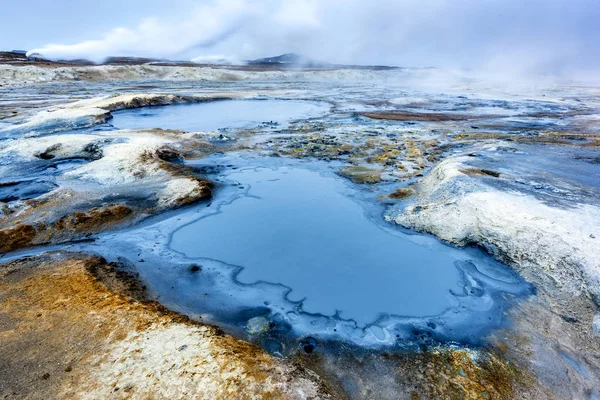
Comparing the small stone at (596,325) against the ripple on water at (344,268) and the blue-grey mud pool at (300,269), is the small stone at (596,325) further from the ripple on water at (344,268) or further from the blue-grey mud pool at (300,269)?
the ripple on water at (344,268)

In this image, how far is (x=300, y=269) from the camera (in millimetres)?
5949

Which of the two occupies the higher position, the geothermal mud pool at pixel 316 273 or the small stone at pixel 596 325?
the small stone at pixel 596 325

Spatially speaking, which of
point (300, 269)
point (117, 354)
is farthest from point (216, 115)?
point (117, 354)

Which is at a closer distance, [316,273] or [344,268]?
[316,273]

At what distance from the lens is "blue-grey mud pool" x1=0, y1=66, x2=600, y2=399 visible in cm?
376

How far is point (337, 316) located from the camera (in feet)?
15.9

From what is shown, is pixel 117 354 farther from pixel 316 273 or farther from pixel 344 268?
pixel 344 268

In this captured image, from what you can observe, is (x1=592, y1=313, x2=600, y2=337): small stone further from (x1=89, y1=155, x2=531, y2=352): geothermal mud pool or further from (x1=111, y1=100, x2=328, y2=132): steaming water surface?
(x1=111, y1=100, x2=328, y2=132): steaming water surface

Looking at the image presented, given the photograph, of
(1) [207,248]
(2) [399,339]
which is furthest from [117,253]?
(2) [399,339]

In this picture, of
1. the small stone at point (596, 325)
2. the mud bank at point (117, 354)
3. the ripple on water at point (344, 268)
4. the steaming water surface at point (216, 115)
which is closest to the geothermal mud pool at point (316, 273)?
the ripple on water at point (344, 268)

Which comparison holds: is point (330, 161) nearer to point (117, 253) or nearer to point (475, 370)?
point (117, 253)

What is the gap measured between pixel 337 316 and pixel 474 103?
27.6m

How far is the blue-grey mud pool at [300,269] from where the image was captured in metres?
3.76

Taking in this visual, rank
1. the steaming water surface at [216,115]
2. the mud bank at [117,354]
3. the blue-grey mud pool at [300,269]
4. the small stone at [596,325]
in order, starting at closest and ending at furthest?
the mud bank at [117,354]
the blue-grey mud pool at [300,269]
the small stone at [596,325]
the steaming water surface at [216,115]
